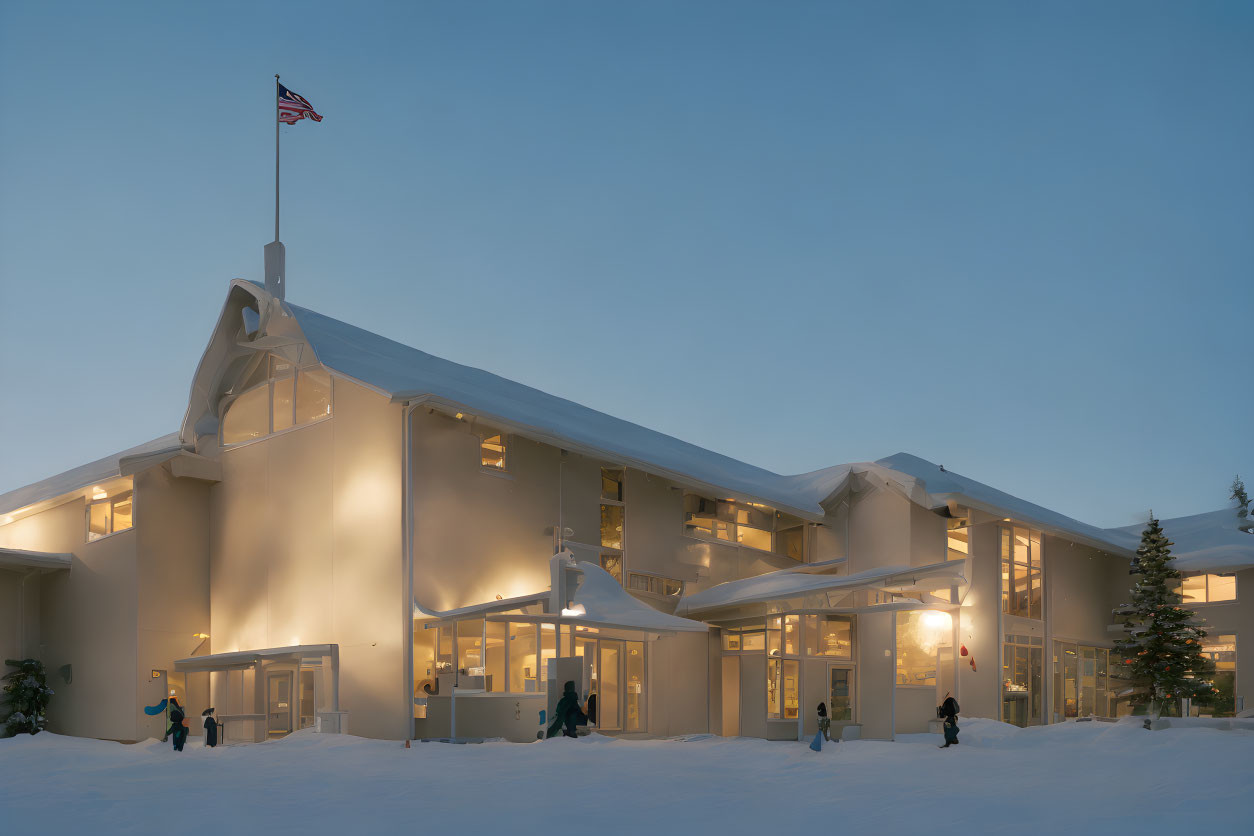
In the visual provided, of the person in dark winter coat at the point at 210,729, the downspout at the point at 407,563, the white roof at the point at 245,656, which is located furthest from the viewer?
the white roof at the point at 245,656

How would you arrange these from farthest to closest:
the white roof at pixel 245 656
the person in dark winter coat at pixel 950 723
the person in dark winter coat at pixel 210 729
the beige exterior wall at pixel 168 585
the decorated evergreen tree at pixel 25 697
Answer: the decorated evergreen tree at pixel 25 697 → the beige exterior wall at pixel 168 585 → the white roof at pixel 245 656 → the person in dark winter coat at pixel 210 729 → the person in dark winter coat at pixel 950 723

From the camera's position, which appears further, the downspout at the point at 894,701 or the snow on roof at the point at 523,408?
the downspout at the point at 894,701

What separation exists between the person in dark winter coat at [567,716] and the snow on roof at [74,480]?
12841 millimetres

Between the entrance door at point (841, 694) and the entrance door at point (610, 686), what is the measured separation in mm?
4921

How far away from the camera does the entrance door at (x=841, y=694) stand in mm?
25938

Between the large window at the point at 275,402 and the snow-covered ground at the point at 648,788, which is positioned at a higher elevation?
the large window at the point at 275,402

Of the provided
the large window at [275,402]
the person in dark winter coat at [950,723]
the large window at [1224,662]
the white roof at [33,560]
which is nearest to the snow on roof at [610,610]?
the person in dark winter coat at [950,723]

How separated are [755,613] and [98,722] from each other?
1589 cm

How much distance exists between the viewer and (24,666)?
27406 millimetres

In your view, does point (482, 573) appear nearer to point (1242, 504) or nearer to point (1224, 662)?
point (1224, 662)

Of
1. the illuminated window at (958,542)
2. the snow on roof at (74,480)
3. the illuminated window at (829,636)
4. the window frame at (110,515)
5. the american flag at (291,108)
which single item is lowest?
the illuminated window at (829,636)

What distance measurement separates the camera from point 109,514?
28031mm

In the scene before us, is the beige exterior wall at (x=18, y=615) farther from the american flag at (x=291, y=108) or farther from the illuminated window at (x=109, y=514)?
the american flag at (x=291, y=108)

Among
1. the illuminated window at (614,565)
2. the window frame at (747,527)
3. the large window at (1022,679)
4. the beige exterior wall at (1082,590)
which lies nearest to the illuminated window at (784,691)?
the illuminated window at (614,565)
